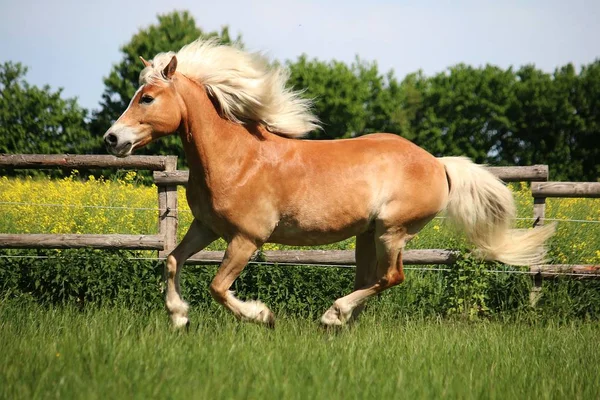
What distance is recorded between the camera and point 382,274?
607 cm

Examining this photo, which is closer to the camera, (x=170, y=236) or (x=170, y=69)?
(x=170, y=69)

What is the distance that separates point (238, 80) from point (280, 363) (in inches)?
91.6

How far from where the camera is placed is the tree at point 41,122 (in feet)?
89.1

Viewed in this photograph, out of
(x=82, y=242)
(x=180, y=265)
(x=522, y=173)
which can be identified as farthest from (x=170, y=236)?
(x=522, y=173)

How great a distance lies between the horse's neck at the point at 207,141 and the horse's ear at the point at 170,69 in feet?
0.41

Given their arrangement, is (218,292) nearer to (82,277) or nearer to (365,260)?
(365,260)

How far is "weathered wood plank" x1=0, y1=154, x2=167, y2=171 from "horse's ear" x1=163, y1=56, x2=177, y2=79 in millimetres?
2199

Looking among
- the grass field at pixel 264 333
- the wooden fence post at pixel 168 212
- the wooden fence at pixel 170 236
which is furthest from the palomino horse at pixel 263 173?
the wooden fence post at pixel 168 212

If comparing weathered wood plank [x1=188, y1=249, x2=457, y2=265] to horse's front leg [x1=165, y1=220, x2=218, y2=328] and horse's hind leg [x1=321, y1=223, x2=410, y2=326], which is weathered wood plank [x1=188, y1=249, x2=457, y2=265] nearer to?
horse's hind leg [x1=321, y1=223, x2=410, y2=326]

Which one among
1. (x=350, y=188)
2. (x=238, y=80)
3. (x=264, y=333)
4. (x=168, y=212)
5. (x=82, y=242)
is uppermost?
(x=238, y=80)

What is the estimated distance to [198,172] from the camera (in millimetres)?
5539

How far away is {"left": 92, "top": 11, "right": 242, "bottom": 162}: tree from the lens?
3222cm

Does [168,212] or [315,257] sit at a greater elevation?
[168,212]

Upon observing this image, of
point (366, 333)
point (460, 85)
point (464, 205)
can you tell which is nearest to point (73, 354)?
point (366, 333)
